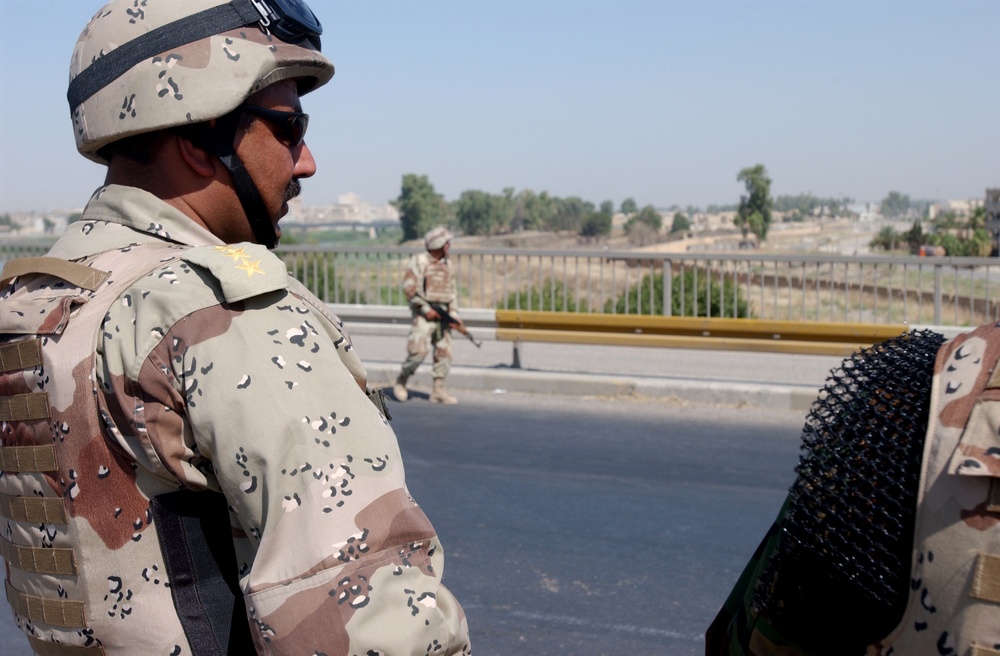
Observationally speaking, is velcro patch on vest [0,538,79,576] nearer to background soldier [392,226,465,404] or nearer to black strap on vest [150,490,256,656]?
black strap on vest [150,490,256,656]

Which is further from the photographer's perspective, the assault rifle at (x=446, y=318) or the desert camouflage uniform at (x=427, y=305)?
the assault rifle at (x=446, y=318)

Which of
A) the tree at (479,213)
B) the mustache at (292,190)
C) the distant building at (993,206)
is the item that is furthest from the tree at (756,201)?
the mustache at (292,190)

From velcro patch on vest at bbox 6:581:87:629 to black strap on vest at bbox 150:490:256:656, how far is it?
164 mm

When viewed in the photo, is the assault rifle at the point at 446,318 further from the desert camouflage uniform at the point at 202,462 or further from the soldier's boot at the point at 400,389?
the desert camouflage uniform at the point at 202,462

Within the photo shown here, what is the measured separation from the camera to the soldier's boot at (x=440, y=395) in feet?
30.6

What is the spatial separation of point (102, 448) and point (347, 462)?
0.37 m

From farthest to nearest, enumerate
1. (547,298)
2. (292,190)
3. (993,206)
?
1. (993,206)
2. (547,298)
3. (292,190)

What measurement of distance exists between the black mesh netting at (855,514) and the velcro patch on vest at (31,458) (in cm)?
105

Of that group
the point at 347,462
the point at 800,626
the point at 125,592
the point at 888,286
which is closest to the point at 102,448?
the point at 125,592

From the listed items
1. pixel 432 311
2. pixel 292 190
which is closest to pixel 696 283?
pixel 432 311

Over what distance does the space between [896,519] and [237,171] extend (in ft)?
3.53

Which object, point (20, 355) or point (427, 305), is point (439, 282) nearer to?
point (427, 305)

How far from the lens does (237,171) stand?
5.28 ft

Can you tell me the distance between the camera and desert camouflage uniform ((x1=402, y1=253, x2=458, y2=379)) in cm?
944
